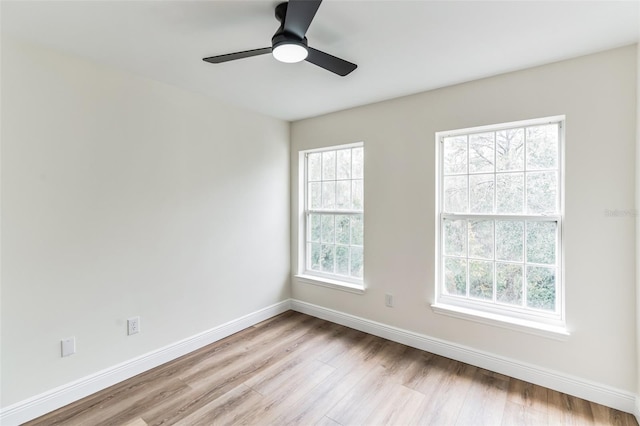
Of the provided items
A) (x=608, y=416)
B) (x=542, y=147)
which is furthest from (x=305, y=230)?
(x=608, y=416)

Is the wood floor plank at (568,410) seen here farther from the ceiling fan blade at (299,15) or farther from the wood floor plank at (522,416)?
the ceiling fan blade at (299,15)

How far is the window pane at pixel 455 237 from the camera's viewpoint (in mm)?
2627

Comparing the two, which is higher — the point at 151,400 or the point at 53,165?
the point at 53,165

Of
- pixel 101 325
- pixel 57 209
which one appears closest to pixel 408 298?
pixel 101 325

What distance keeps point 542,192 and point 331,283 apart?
6.93 feet

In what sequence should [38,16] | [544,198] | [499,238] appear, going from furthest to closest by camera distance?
1. [499,238]
2. [544,198]
3. [38,16]

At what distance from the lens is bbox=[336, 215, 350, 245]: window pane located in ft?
11.0

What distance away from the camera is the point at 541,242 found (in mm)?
2281

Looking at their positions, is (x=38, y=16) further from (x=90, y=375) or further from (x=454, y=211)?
(x=454, y=211)

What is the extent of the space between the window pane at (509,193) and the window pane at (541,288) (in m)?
0.47

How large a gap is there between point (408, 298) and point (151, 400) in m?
2.18

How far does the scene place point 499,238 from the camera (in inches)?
96.6

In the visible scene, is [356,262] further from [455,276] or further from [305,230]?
[455,276]

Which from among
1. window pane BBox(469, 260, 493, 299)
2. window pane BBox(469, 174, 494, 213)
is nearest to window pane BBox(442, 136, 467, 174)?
window pane BBox(469, 174, 494, 213)
